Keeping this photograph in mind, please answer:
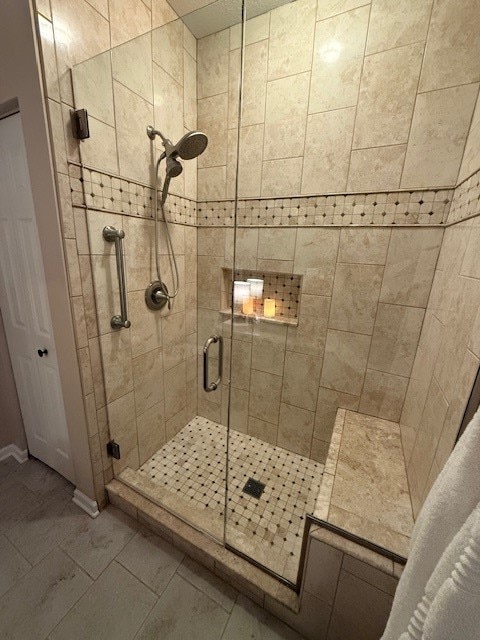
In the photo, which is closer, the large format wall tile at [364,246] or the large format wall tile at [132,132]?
the large format wall tile at [132,132]

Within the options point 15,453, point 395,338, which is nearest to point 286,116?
point 395,338

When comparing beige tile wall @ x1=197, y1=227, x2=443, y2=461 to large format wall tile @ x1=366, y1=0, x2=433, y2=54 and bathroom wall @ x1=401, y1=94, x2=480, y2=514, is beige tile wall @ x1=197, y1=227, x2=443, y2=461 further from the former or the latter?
large format wall tile @ x1=366, y1=0, x2=433, y2=54

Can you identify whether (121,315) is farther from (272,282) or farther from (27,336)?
(272,282)

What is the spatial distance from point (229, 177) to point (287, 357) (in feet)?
4.18

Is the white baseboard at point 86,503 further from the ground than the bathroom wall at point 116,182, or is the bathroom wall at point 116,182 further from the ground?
the bathroom wall at point 116,182

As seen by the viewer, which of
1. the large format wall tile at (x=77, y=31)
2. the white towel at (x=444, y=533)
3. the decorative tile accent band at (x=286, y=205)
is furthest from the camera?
the decorative tile accent band at (x=286, y=205)

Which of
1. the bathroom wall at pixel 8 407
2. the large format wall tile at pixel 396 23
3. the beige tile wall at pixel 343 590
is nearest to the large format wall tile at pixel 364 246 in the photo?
the large format wall tile at pixel 396 23

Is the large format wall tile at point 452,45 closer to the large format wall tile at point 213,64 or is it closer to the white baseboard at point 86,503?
the large format wall tile at point 213,64

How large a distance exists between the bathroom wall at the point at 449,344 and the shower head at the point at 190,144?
1.19m

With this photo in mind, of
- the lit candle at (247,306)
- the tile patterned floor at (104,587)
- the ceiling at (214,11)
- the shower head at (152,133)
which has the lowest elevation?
the tile patterned floor at (104,587)

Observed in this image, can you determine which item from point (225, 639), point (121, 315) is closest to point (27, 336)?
point (121, 315)

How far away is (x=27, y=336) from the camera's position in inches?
56.5

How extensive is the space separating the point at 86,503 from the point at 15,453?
2.48 ft

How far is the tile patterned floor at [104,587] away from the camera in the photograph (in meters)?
1.00
